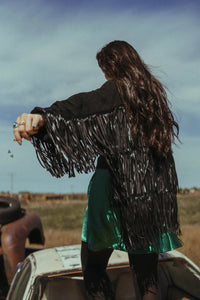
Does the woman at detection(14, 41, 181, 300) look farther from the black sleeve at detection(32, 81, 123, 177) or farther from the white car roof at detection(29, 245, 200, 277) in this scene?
the white car roof at detection(29, 245, 200, 277)

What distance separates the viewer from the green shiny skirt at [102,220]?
5.89 feet

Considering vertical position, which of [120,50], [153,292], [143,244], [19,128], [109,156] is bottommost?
[153,292]

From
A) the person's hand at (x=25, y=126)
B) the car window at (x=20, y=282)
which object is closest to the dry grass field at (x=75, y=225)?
the car window at (x=20, y=282)

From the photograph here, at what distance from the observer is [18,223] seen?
5418mm

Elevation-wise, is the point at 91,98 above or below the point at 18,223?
above

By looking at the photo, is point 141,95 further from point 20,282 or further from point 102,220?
point 20,282

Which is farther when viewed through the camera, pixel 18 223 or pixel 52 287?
pixel 18 223

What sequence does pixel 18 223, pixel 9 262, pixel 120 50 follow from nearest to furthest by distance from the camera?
pixel 120 50 < pixel 9 262 < pixel 18 223

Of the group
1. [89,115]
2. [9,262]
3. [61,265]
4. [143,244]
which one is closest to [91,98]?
[89,115]

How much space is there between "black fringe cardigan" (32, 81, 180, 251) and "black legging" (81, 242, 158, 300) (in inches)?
4.6

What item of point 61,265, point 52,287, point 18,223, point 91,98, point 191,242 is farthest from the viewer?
point 191,242

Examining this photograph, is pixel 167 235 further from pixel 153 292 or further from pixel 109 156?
pixel 109 156

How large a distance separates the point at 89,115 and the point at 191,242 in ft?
16.0

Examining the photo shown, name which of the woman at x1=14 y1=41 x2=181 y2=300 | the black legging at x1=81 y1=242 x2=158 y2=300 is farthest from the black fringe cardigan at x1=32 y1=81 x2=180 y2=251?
the black legging at x1=81 y1=242 x2=158 y2=300
